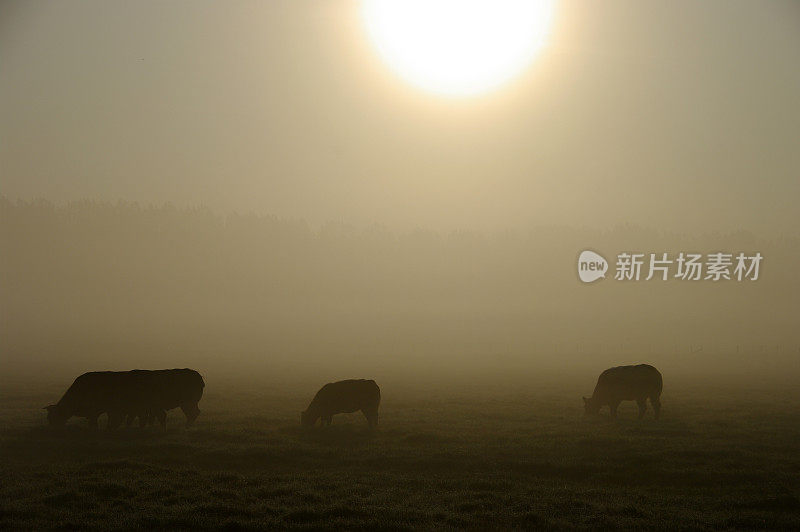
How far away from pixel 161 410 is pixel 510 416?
45.3 ft

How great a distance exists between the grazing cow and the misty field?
2.08 ft

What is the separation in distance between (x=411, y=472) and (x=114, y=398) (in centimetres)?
1122

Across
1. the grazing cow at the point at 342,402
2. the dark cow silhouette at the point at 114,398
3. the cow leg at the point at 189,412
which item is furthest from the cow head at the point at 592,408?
the dark cow silhouette at the point at 114,398

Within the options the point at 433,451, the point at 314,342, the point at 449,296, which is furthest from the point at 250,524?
the point at 449,296

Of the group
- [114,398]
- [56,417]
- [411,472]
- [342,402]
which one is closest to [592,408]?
[342,402]

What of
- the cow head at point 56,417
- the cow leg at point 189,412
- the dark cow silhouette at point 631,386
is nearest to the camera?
the cow head at point 56,417

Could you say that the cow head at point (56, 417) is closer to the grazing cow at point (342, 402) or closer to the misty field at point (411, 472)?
the misty field at point (411, 472)

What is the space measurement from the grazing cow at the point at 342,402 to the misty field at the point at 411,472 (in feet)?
2.08

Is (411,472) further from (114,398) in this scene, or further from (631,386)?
(631,386)

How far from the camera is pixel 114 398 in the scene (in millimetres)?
22609

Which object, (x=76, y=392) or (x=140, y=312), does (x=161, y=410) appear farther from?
(x=140, y=312)

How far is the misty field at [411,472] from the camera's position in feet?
44.5

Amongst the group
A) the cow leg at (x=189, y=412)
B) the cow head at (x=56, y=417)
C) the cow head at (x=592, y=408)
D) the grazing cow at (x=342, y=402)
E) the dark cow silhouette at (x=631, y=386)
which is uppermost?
the dark cow silhouette at (x=631, y=386)

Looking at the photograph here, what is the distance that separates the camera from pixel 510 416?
28.0m
